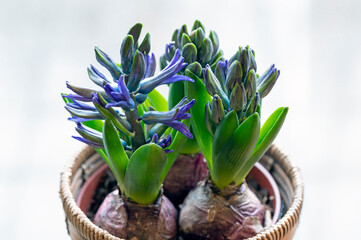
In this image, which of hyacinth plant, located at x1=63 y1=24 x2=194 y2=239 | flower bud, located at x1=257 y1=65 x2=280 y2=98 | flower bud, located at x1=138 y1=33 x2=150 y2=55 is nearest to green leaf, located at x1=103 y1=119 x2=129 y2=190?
hyacinth plant, located at x1=63 y1=24 x2=194 y2=239

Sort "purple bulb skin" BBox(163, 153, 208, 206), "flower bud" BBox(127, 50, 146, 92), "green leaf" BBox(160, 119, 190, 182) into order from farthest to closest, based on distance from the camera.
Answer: "purple bulb skin" BBox(163, 153, 208, 206), "green leaf" BBox(160, 119, 190, 182), "flower bud" BBox(127, 50, 146, 92)

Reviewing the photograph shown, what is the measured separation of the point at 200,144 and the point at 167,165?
0.06 meters

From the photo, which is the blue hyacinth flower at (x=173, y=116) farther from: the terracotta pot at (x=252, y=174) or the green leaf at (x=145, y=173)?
the terracotta pot at (x=252, y=174)

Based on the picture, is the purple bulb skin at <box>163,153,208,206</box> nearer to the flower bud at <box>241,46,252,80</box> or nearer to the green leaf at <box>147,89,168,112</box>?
the green leaf at <box>147,89,168,112</box>

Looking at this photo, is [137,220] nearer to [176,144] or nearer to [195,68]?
[176,144]

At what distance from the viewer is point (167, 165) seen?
79 cm

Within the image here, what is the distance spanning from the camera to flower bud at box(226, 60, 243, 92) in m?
0.70

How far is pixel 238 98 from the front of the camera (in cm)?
71

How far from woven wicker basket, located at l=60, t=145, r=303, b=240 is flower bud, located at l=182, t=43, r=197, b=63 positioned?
10.8 inches

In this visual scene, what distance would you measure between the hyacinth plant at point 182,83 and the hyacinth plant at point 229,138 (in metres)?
0.03
